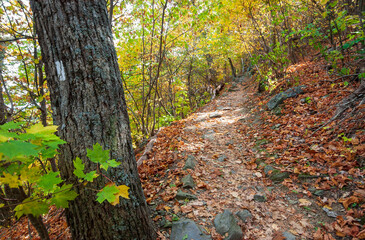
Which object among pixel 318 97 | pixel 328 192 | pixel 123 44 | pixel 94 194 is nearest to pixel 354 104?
pixel 318 97

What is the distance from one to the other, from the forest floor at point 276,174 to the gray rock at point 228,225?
8cm

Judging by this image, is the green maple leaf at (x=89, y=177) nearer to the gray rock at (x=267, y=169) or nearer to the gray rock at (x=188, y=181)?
the gray rock at (x=188, y=181)

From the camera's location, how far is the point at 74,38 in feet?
5.13

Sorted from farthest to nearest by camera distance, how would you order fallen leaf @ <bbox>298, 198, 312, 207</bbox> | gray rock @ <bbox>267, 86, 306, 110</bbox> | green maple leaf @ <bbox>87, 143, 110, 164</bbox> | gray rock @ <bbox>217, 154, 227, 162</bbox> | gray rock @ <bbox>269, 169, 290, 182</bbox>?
1. gray rock @ <bbox>267, 86, 306, 110</bbox>
2. gray rock @ <bbox>217, 154, 227, 162</bbox>
3. gray rock @ <bbox>269, 169, 290, 182</bbox>
4. fallen leaf @ <bbox>298, 198, 312, 207</bbox>
5. green maple leaf @ <bbox>87, 143, 110, 164</bbox>

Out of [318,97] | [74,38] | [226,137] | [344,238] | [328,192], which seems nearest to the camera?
[74,38]

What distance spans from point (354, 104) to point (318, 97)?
123 cm

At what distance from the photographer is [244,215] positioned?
2383mm

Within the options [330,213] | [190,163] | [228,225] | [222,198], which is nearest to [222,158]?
[190,163]

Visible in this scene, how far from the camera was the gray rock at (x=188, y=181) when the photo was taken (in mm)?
2870

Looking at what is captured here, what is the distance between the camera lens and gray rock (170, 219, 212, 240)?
6.68ft

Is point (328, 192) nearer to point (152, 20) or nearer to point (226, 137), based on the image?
point (226, 137)

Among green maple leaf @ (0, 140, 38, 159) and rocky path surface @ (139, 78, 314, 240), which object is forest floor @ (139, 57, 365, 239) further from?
green maple leaf @ (0, 140, 38, 159)

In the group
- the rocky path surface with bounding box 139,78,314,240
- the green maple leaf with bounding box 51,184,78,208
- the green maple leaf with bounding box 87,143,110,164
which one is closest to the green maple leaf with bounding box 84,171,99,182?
the green maple leaf with bounding box 87,143,110,164

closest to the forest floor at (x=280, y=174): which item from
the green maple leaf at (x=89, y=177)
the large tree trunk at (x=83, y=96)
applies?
the large tree trunk at (x=83, y=96)
